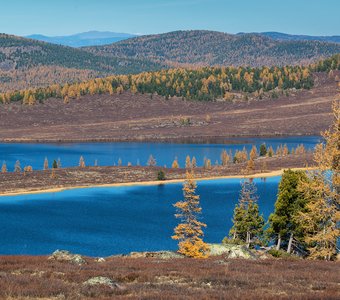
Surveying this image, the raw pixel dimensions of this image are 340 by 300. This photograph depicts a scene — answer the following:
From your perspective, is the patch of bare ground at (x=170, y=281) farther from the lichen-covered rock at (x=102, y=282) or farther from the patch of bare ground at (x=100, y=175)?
the patch of bare ground at (x=100, y=175)

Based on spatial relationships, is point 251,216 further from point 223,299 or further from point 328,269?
point 223,299

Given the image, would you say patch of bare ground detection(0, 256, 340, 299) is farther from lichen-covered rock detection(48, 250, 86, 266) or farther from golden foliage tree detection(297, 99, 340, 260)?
golden foliage tree detection(297, 99, 340, 260)

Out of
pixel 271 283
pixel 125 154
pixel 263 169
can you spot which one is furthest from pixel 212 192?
pixel 271 283

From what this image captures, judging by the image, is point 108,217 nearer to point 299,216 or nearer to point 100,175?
point 100,175

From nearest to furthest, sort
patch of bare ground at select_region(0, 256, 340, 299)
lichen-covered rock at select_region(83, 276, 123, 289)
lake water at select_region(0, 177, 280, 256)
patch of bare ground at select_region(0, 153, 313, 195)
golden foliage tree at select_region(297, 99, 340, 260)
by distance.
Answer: patch of bare ground at select_region(0, 256, 340, 299), lichen-covered rock at select_region(83, 276, 123, 289), golden foliage tree at select_region(297, 99, 340, 260), lake water at select_region(0, 177, 280, 256), patch of bare ground at select_region(0, 153, 313, 195)

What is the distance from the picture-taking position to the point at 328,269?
1146 inches

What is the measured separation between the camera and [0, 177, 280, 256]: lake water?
6960 cm

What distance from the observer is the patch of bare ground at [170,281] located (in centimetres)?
Answer: 1792

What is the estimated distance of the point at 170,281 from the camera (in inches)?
877

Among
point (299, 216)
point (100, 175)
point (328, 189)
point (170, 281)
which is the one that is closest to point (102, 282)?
point (170, 281)

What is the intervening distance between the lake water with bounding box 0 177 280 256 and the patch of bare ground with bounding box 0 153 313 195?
20.3 ft

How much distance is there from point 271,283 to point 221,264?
7.79 meters

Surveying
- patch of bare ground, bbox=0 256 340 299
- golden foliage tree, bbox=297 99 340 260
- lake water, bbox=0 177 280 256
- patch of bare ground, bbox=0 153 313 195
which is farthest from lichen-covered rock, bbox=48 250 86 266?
patch of bare ground, bbox=0 153 313 195

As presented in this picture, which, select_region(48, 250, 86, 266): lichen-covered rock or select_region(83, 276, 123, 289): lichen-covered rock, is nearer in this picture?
select_region(83, 276, 123, 289): lichen-covered rock
